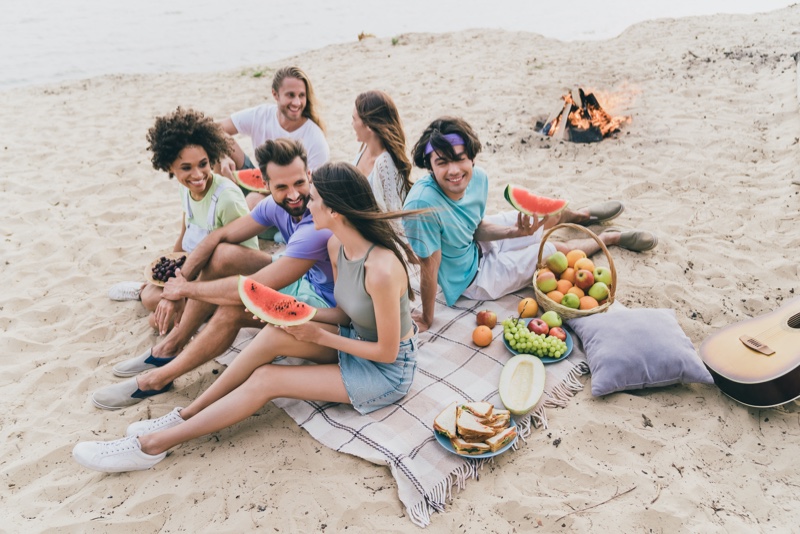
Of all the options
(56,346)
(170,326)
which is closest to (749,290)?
(170,326)

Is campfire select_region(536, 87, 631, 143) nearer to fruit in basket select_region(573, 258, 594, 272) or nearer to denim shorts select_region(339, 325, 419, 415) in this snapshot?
fruit in basket select_region(573, 258, 594, 272)

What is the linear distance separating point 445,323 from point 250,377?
1.65m

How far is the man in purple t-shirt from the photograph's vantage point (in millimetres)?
3621

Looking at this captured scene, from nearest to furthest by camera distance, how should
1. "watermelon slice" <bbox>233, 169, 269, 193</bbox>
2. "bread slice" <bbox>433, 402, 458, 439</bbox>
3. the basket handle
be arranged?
"bread slice" <bbox>433, 402, 458, 439</bbox>, the basket handle, "watermelon slice" <bbox>233, 169, 269, 193</bbox>

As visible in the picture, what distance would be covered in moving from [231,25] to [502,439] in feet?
70.2

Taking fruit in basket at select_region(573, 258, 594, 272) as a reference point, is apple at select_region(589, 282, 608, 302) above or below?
below

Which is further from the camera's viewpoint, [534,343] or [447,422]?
[534,343]

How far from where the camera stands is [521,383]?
11.9 feet

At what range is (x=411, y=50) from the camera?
39.0 feet

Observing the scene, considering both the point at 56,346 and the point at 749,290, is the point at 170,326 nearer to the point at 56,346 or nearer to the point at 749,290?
the point at 56,346

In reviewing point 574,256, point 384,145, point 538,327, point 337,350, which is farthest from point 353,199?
point 574,256

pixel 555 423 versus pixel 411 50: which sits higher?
pixel 411 50

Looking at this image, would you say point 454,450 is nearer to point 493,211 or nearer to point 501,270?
point 501,270

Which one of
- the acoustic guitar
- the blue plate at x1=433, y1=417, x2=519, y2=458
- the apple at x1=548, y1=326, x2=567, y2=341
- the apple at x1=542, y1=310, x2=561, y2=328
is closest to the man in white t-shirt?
the apple at x1=542, y1=310, x2=561, y2=328
